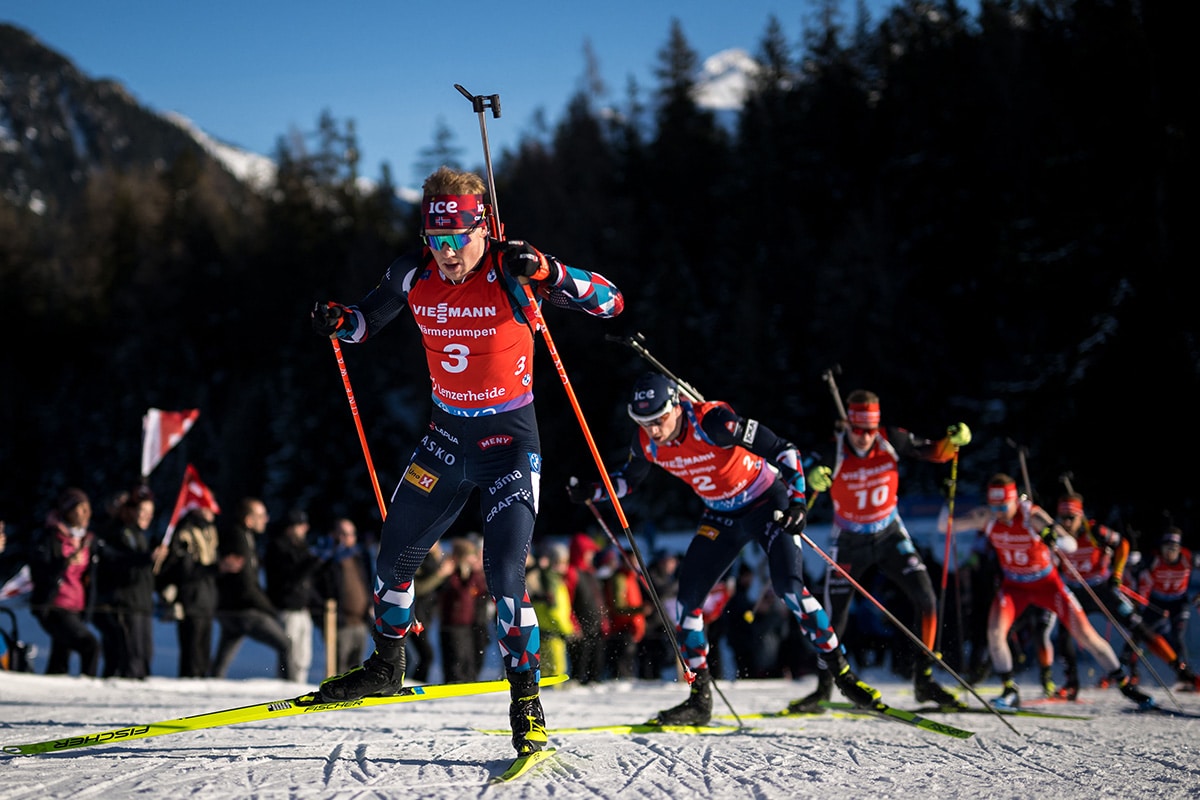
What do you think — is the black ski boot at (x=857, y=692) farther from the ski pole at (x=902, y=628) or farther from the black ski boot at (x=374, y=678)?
the black ski boot at (x=374, y=678)

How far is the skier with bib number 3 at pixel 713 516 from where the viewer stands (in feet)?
21.2

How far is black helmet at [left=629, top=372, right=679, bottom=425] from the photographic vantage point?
20.4 ft

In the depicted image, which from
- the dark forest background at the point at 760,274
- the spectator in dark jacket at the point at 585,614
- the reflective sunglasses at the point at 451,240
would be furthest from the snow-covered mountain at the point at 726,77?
the reflective sunglasses at the point at 451,240

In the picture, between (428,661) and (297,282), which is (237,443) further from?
(428,661)

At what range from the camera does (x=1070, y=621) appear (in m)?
9.32

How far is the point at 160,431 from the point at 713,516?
7984 millimetres

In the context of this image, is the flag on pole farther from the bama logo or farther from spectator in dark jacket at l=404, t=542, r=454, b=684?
the bama logo

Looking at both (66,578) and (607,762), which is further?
(66,578)

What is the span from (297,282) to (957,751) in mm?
43240

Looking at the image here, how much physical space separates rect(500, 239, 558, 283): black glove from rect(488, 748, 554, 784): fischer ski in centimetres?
202

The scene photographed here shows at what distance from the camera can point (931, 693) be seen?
7.60m

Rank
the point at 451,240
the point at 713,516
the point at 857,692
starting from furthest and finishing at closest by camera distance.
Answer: the point at 713,516
the point at 857,692
the point at 451,240

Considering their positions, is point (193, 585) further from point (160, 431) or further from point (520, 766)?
point (520, 766)

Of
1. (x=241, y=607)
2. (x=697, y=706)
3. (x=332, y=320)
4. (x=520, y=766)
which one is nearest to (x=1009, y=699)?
(x=697, y=706)
